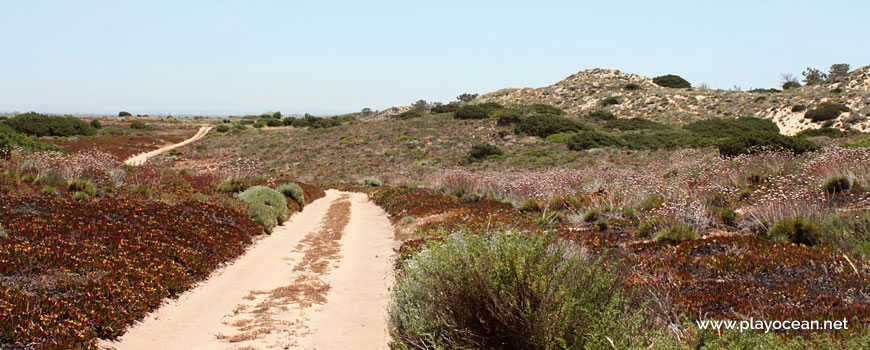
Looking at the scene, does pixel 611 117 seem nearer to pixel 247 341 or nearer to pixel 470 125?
pixel 470 125

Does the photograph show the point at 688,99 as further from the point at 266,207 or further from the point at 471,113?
the point at 266,207

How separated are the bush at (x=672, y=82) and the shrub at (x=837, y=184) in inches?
2621

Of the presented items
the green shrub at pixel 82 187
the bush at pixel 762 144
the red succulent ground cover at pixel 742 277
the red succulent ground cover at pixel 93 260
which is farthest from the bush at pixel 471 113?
the red succulent ground cover at pixel 742 277

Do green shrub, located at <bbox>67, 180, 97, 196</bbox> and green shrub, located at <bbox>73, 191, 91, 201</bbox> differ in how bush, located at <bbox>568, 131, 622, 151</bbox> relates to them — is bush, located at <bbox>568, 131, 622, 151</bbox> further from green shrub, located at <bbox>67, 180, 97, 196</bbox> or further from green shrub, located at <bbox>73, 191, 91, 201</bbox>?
green shrub, located at <bbox>73, 191, 91, 201</bbox>

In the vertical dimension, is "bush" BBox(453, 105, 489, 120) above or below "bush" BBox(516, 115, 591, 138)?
above

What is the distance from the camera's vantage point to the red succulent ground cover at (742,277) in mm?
4684

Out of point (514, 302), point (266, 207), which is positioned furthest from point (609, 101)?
point (514, 302)

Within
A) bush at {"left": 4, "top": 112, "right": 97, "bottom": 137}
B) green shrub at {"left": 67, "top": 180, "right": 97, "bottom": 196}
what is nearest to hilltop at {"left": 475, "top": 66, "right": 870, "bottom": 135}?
green shrub at {"left": 67, "top": 180, "right": 97, "bottom": 196}

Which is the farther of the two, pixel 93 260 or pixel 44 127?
pixel 44 127

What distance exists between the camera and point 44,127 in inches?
1930

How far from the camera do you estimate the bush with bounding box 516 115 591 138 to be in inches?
1773

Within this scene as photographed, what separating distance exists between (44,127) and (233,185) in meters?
42.7

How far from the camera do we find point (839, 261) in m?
6.09

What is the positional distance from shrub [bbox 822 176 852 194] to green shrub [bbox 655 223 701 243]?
3.97 m
